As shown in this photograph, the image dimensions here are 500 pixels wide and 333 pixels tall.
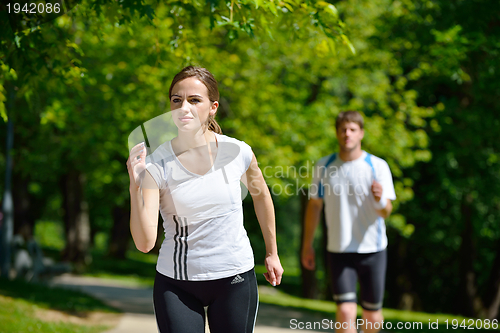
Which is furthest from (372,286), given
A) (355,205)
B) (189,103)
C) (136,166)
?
(136,166)

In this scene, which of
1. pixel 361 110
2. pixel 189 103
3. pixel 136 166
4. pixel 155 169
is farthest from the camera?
pixel 361 110

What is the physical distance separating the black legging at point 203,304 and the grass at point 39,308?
484cm

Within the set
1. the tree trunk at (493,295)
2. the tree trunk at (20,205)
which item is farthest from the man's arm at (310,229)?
the tree trunk at (20,205)

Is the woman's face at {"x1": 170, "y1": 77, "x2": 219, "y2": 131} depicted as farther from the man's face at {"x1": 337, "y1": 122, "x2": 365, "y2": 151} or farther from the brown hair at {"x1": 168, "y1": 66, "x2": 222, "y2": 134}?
the man's face at {"x1": 337, "y1": 122, "x2": 365, "y2": 151}

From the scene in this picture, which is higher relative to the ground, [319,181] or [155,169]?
[155,169]

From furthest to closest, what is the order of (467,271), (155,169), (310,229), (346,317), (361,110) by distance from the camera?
(361,110), (467,271), (310,229), (346,317), (155,169)

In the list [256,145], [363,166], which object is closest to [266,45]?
[256,145]

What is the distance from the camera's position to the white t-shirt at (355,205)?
4.46 meters

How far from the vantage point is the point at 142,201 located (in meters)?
2.49

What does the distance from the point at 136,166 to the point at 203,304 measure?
0.84 meters

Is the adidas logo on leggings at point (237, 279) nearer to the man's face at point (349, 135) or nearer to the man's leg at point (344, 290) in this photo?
the man's leg at point (344, 290)

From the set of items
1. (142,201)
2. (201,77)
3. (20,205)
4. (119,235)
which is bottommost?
(119,235)

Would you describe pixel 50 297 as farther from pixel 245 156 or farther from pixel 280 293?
pixel 280 293

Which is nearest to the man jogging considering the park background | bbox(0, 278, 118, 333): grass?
the park background
